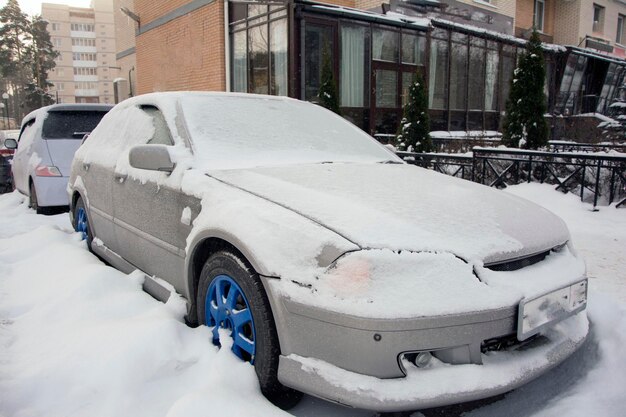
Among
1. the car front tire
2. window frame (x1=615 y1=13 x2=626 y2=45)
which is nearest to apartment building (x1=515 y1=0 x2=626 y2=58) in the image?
window frame (x1=615 y1=13 x2=626 y2=45)

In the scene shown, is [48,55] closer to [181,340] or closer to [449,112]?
[449,112]

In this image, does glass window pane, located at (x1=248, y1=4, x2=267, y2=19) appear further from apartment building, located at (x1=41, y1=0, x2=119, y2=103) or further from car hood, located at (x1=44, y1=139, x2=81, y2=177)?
apartment building, located at (x1=41, y1=0, x2=119, y2=103)

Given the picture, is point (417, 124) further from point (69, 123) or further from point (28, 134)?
point (28, 134)

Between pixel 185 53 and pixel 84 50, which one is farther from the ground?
pixel 84 50

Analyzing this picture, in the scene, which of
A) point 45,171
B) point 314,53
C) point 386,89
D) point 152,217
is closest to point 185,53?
point 314,53

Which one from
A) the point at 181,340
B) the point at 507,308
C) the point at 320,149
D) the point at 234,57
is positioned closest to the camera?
the point at 507,308

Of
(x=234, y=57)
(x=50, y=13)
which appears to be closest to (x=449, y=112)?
(x=234, y=57)

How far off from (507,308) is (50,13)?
342 feet

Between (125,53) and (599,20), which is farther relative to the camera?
(599,20)

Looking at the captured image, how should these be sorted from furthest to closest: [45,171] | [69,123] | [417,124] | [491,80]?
[491,80] < [417,124] < [69,123] < [45,171]

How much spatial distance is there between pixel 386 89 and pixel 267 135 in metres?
11.4

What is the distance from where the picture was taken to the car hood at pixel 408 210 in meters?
2.07

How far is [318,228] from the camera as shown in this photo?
2.08 metres

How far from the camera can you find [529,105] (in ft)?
29.0
